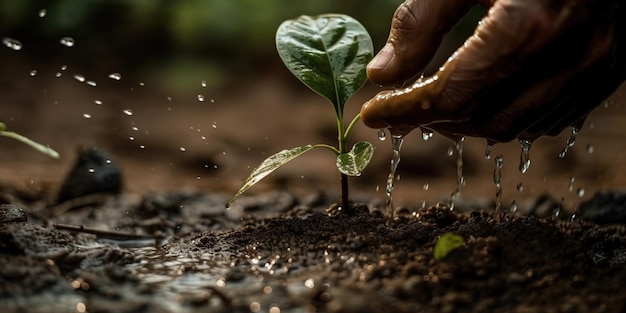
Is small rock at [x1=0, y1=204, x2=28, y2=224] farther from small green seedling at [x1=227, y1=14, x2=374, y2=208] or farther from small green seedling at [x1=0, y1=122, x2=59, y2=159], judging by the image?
small green seedling at [x1=227, y1=14, x2=374, y2=208]


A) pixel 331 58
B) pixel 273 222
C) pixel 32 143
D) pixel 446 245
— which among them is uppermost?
pixel 331 58

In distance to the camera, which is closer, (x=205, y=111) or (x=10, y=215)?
(x=10, y=215)

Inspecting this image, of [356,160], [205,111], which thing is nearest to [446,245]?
[356,160]

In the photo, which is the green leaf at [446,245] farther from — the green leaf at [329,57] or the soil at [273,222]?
the green leaf at [329,57]

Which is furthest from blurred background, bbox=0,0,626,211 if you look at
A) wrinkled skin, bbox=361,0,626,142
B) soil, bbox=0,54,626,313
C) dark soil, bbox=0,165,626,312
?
wrinkled skin, bbox=361,0,626,142

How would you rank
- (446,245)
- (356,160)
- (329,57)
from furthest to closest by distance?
(329,57), (356,160), (446,245)

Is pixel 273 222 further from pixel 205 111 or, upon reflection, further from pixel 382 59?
pixel 205 111
